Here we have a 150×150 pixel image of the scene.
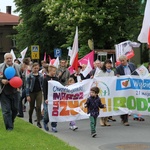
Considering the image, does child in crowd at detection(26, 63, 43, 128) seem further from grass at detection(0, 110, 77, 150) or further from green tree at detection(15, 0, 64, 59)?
green tree at detection(15, 0, 64, 59)

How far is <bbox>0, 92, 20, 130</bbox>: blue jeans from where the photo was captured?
11.3 m

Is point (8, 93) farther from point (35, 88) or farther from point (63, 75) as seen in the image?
point (63, 75)

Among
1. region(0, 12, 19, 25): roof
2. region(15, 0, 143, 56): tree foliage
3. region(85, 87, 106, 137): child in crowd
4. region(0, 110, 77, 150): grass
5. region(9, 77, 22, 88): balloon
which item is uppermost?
region(0, 12, 19, 25): roof

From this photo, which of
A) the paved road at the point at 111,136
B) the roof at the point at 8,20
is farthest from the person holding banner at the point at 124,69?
the roof at the point at 8,20

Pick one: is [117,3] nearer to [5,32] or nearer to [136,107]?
[136,107]

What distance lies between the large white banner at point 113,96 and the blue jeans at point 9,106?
4.78 ft

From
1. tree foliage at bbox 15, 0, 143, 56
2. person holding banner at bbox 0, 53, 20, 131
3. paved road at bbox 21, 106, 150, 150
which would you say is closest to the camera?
paved road at bbox 21, 106, 150, 150

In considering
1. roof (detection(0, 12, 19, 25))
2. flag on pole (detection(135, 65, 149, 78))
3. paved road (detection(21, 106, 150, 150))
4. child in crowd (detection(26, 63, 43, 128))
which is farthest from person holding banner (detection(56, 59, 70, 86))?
roof (detection(0, 12, 19, 25))

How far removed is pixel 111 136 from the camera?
11367mm

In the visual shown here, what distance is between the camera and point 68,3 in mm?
37375

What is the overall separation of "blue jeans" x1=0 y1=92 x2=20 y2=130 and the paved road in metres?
1.07

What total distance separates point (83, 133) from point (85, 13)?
24.6 m

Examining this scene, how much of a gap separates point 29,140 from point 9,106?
4.87 ft

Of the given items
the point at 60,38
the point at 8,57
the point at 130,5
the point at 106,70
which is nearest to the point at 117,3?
the point at 130,5
